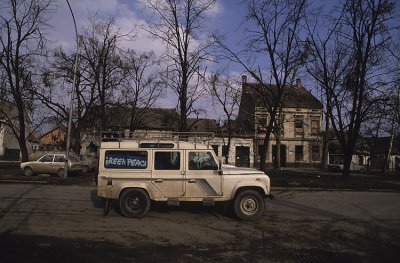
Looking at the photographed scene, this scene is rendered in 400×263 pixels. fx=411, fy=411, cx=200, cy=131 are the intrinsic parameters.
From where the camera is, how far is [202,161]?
37.6 feet

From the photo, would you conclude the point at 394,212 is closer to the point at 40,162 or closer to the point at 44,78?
the point at 40,162

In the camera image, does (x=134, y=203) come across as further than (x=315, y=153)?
No

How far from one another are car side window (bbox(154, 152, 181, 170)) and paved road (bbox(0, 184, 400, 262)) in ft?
4.60

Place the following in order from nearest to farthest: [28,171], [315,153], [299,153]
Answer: [28,171]
[299,153]
[315,153]

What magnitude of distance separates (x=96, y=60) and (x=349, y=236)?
3016 centimetres

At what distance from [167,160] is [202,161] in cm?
98

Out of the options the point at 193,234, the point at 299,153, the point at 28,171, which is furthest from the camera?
the point at 299,153

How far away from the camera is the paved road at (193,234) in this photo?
770cm

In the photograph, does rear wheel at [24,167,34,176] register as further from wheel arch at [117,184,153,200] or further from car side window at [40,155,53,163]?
wheel arch at [117,184,153,200]

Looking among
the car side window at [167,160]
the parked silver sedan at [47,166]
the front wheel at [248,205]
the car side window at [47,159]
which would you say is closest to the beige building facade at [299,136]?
the parked silver sedan at [47,166]

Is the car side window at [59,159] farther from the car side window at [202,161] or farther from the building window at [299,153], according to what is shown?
the building window at [299,153]

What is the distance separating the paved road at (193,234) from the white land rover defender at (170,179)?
0.51 meters

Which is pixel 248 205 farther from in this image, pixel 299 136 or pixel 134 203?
pixel 299 136

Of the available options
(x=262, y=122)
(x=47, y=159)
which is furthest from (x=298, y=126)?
(x=47, y=159)
